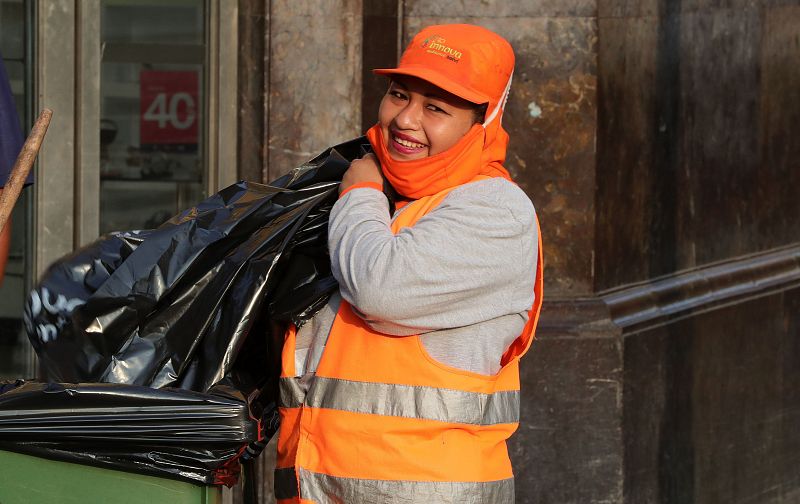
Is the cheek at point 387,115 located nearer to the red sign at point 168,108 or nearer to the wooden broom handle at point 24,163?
the wooden broom handle at point 24,163

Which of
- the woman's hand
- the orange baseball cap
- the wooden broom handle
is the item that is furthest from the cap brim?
the wooden broom handle

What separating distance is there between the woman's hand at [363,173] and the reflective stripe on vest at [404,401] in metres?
0.45

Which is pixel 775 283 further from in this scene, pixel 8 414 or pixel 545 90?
pixel 8 414

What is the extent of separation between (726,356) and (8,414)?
435 centimetres

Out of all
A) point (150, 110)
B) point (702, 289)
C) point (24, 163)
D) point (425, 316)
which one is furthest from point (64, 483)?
point (702, 289)

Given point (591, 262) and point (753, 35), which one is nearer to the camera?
point (591, 262)

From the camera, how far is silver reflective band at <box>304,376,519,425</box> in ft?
9.00

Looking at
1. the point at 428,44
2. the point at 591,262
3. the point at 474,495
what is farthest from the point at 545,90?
the point at 474,495

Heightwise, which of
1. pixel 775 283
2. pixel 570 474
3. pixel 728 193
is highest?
pixel 728 193

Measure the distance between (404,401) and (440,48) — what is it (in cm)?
76

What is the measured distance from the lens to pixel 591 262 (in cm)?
534

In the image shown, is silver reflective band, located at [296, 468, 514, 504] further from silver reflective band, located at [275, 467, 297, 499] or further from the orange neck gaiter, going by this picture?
the orange neck gaiter

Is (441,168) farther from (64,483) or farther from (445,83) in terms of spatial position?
(64,483)

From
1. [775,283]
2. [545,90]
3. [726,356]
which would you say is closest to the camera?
[545,90]
